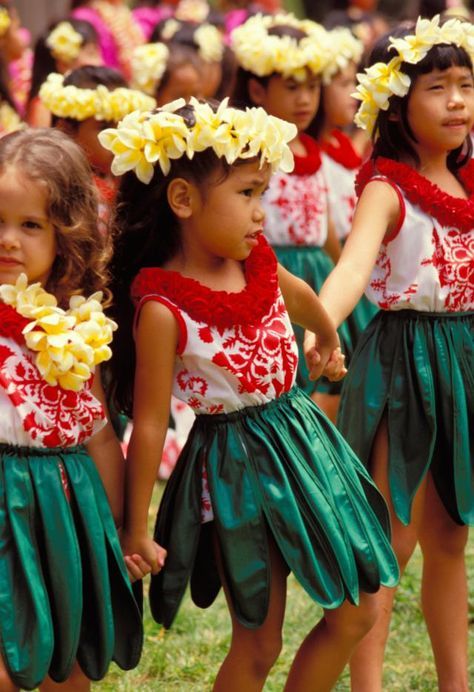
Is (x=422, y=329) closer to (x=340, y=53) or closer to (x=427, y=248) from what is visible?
(x=427, y=248)

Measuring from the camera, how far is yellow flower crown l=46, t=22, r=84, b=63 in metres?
7.25

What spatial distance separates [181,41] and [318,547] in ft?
15.3

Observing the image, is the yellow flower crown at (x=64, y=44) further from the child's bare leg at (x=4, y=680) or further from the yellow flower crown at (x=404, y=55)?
the child's bare leg at (x=4, y=680)

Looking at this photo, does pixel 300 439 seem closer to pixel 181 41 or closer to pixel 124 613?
pixel 124 613

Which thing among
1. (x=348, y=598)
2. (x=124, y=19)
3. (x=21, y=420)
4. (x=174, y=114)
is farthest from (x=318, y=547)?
(x=124, y=19)

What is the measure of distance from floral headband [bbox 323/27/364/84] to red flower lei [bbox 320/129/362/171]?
281mm

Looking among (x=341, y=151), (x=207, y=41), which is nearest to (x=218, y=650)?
(x=341, y=151)

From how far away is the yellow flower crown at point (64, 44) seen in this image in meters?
7.25

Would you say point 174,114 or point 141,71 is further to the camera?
point 141,71

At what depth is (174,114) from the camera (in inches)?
119

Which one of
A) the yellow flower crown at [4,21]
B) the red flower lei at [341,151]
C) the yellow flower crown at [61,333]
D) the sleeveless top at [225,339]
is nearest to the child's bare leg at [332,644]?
the sleeveless top at [225,339]

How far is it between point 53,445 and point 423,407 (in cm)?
103

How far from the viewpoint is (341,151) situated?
6492 mm

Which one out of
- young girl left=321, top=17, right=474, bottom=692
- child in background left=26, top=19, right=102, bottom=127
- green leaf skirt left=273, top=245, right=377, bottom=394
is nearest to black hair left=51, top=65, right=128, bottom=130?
green leaf skirt left=273, top=245, right=377, bottom=394
